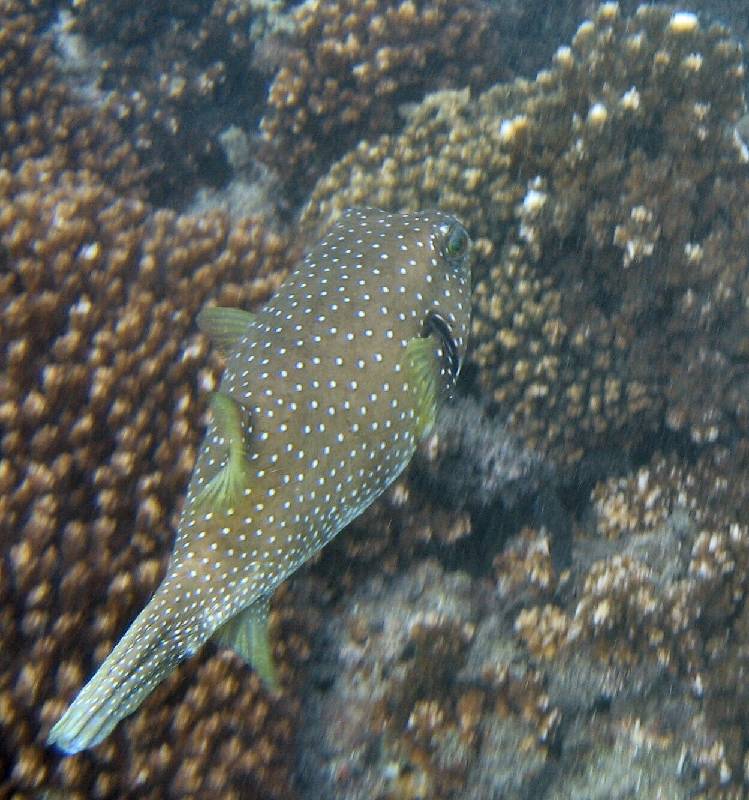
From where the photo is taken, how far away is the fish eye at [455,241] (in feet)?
13.5

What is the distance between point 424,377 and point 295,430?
2.49 ft

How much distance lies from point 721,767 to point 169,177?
715cm

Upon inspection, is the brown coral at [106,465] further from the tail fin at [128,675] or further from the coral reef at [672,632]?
the coral reef at [672,632]

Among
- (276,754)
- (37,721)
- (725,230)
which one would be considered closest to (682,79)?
(725,230)

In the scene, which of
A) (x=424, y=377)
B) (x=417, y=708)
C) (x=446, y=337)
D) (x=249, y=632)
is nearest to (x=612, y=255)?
(x=446, y=337)

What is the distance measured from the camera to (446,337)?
4.02 meters

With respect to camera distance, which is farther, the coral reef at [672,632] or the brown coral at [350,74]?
the brown coral at [350,74]

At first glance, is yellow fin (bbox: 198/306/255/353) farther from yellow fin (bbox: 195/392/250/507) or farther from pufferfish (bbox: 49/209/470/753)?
yellow fin (bbox: 195/392/250/507)

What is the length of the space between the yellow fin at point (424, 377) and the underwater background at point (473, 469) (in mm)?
1204

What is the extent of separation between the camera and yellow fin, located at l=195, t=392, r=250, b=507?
311 centimetres

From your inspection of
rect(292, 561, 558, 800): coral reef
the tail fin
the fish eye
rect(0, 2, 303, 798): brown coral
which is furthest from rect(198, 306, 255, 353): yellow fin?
rect(292, 561, 558, 800): coral reef

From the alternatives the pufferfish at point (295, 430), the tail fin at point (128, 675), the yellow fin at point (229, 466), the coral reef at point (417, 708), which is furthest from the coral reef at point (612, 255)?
the tail fin at point (128, 675)

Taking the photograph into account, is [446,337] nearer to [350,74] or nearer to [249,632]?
[249,632]

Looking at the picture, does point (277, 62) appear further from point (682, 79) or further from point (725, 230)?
point (725, 230)
